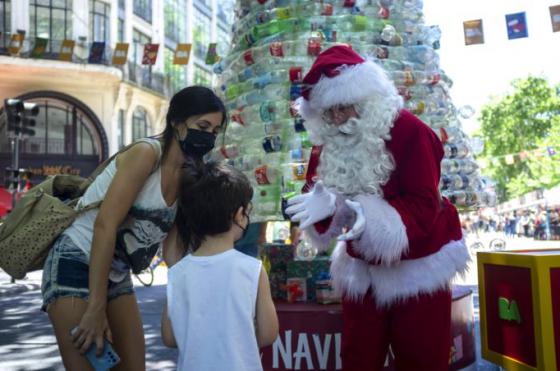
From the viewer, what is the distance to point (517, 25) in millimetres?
8102

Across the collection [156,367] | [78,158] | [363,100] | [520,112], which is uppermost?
[520,112]

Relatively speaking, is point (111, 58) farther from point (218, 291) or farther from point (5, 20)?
point (218, 291)

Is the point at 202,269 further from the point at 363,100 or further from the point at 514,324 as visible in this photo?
the point at 514,324

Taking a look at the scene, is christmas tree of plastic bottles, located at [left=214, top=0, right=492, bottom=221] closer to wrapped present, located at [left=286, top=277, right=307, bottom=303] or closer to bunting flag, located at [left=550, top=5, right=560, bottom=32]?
wrapped present, located at [left=286, top=277, right=307, bottom=303]

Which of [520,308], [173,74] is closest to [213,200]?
[520,308]

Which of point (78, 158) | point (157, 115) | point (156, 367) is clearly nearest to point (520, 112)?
point (157, 115)

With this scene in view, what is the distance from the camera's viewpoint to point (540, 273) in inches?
105

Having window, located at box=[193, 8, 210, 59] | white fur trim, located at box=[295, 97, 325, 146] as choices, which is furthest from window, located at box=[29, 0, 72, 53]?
white fur trim, located at box=[295, 97, 325, 146]

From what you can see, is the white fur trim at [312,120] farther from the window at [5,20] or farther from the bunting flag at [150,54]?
the window at [5,20]

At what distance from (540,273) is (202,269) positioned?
5.36 feet

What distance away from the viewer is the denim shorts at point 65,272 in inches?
76.8

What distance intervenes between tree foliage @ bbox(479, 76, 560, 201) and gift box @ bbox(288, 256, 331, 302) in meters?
38.8

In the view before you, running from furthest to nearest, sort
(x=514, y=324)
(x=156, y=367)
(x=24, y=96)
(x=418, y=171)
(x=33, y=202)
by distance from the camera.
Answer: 1. (x=24, y=96)
2. (x=156, y=367)
3. (x=514, y=324)
4. (x=418, y=171)
5. (x=33, y=202)

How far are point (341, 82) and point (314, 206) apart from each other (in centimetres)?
58
